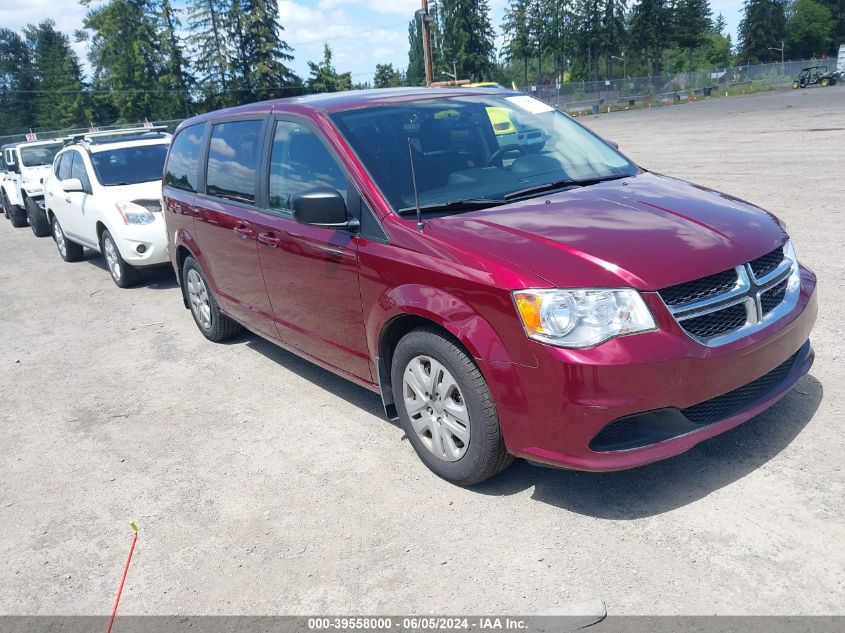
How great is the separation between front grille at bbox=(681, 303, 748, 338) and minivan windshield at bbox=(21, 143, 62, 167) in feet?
54.4

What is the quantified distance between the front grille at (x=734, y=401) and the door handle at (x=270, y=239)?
2653 millimetres

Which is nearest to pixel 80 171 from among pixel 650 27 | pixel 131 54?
pixel 131 54

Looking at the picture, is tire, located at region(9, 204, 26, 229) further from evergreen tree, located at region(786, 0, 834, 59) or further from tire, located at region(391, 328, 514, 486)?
evergreen tree, located at region(786, 0, 834, 59)

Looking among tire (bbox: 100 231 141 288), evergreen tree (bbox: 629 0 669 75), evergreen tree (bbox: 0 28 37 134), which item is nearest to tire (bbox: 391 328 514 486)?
tire (bbox: 100 231 141 288)

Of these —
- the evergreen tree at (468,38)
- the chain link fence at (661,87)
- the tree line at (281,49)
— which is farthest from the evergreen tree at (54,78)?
the chain link fence at (661,87)

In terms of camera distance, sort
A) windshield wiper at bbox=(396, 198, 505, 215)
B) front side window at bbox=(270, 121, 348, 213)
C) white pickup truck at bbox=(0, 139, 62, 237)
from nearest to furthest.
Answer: windshield wiper at bbox=(396, 198, 505, 215)
front side window at bbox=(270, 121, 348, 213)
white pickup truck at bbox=(0, 139, 62, 237)

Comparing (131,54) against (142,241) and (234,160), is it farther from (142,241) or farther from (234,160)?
(234,160)

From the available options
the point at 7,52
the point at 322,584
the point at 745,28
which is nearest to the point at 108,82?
the point at 7,52

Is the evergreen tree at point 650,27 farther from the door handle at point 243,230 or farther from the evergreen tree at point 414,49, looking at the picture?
the door handle at point 243,230

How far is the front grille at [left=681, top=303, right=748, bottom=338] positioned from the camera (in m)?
3.07

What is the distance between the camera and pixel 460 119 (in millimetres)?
4480

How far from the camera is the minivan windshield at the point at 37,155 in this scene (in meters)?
16.3

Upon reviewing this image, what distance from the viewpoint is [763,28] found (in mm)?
105500

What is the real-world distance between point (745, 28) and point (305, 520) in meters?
125
